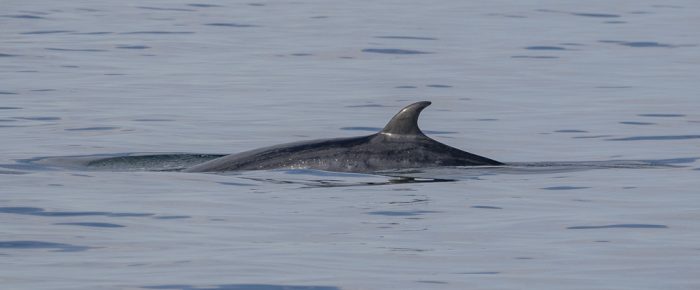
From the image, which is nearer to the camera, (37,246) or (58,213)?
(37,246)

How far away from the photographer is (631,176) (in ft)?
Result: 45.3

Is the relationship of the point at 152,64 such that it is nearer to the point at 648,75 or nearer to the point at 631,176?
the point at 648,75

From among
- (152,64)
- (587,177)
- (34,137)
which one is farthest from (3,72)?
(587,177)

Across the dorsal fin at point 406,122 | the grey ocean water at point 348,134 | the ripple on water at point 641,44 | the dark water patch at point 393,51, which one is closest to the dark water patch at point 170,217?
the grey ocean water at point 348,134

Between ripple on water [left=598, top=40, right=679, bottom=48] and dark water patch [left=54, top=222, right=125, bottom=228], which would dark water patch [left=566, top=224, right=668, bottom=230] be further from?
ripple on water [left=598, top=40, right=679, bottom=48]

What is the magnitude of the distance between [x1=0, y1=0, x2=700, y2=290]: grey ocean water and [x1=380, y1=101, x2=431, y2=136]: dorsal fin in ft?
1.69

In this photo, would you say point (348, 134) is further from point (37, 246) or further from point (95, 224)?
point (37, 246)

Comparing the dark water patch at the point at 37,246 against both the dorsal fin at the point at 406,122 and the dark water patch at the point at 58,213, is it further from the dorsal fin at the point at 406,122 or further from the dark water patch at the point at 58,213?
the dorsal fin at the point at 406,122

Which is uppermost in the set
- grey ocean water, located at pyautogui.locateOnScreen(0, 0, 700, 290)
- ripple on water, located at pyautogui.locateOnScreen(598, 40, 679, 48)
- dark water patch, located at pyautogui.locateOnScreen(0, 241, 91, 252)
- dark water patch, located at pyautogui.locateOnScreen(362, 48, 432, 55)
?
dark water patch, located at pyautogui.locateOnScreen(0, 241, 91, 252)

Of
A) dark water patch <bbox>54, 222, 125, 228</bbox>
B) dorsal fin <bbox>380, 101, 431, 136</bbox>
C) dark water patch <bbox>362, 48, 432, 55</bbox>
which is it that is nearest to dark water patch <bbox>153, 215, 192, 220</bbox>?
dark water patch <bbox>54, 222, 125, 228</bbox>

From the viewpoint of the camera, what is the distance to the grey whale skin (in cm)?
1362

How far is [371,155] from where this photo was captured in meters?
13.7

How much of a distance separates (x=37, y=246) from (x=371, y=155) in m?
4.22

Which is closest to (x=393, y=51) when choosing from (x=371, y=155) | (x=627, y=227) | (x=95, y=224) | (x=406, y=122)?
(x=371, y=155)
